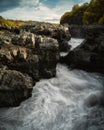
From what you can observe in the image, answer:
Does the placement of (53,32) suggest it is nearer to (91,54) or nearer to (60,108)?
(91,54)

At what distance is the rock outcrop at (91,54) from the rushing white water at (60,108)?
253 cm

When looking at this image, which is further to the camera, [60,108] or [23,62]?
[23,62]

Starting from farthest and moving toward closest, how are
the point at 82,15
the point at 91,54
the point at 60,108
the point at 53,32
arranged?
the point at 82,15
the point at 53,32
the point at 91,54
the point at 60,108

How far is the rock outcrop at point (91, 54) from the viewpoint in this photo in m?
22.5

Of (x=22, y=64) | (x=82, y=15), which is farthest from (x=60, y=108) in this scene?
(x=82, y=15)

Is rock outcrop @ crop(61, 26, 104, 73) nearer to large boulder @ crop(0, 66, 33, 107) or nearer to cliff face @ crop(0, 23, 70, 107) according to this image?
cliff face @ crop(0, 23, 70, 107)

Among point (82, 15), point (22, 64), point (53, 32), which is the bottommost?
point (22, 64)

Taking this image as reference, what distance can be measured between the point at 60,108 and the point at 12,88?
12.8 feet

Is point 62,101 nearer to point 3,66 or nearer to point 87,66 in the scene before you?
point 3,66

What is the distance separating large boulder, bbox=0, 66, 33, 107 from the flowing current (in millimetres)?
546

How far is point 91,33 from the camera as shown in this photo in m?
24.0

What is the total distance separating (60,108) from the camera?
15.6m

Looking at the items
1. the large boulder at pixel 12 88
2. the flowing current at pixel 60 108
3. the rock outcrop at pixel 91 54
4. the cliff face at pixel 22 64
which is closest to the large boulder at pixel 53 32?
the rock outcrop at pixel 91 54

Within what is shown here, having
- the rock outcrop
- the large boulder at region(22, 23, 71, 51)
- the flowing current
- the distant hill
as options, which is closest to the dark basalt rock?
the flowing current
